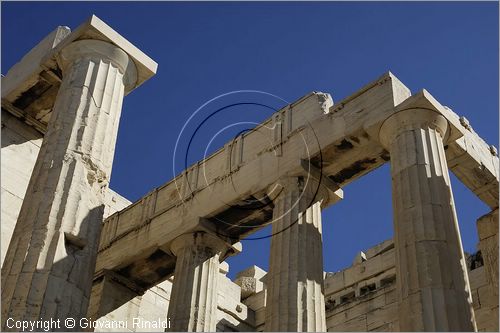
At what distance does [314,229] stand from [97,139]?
6.23 meters

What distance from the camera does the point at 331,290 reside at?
1128 inches

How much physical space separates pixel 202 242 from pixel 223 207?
4.38 ft

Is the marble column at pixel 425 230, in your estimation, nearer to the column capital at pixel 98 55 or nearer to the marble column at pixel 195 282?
the column capital at pixel 98 55

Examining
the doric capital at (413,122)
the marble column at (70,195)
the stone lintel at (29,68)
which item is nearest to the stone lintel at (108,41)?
the marble column at (70,195)

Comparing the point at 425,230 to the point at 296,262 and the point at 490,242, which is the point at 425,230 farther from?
the point at 490,242

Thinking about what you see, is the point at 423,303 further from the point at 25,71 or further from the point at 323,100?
the point at 25,71

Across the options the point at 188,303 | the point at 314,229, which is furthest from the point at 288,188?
the point at 188,303

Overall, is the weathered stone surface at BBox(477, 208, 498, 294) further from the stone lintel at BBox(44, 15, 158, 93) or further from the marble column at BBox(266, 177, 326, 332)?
the stone lintel at BBox(44, 15, 158, 93)

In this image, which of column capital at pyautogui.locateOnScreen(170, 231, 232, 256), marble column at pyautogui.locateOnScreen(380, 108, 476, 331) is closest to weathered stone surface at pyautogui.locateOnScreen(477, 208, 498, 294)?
marble column at pyautogui.locateOnScreen(380, 108, 476, 331)

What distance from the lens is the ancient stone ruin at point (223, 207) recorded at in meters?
14.5

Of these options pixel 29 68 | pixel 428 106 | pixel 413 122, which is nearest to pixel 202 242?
pixel 29 68

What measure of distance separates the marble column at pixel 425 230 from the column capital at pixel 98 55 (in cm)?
659

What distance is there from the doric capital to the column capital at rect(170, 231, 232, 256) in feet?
22.1

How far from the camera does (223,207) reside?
22.1 metres
